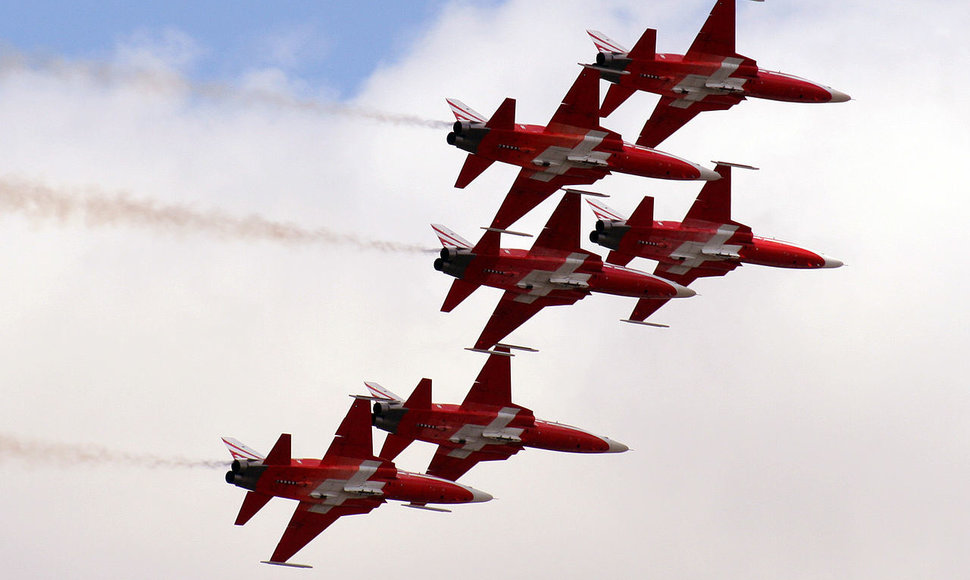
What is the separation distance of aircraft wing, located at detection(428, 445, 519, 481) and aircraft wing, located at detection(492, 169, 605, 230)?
13.3m

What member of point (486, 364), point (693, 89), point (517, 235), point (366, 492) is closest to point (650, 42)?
point (693, 89)

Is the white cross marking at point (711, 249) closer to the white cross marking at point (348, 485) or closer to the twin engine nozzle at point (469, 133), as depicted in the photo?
the twin engine nozzle at point (469, 133)

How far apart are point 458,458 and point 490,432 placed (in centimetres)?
383

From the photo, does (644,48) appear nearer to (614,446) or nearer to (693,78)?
(693,78)

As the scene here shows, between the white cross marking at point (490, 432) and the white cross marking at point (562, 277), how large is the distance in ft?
23.4

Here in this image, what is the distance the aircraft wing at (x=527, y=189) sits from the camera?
377 feet

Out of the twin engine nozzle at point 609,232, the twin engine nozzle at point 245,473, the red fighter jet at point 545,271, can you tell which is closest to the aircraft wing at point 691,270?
the red fighter jet at point 545,271

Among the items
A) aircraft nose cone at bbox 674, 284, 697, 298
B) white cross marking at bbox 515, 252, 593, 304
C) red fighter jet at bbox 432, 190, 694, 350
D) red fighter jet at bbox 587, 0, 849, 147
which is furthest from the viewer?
aircraft nose cone at bbox 674, 284, 697, 298

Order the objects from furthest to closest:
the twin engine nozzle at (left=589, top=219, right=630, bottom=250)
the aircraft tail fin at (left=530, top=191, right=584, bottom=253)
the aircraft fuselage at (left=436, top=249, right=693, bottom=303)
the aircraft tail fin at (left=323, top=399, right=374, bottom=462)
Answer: the twin engine nozzle at (left=589, top=219, right=630, bottom=250), the aircraft tail fin at (left=530, top=191, right=584, bottom=253), the aircraft fuselage at (left=436, top=249, right=693, bottom=303), the aircraft tail fin at (left=323, top=399, right=374, bottom=462)

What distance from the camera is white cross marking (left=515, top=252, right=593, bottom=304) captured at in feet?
384

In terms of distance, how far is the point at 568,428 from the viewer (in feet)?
403

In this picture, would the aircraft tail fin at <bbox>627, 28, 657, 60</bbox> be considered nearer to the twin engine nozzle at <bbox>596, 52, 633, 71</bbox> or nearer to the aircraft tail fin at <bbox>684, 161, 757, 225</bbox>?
the twin engine nozzle at <bbox>596, 52, 633, 71</bbox>

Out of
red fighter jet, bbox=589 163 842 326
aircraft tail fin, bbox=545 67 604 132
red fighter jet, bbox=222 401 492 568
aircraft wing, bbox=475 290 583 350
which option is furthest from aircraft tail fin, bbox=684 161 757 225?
red fighter jet, bbox=222 401 492 568

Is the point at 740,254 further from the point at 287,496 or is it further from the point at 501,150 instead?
the point at 287,496
